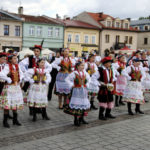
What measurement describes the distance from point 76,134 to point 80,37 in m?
38.0

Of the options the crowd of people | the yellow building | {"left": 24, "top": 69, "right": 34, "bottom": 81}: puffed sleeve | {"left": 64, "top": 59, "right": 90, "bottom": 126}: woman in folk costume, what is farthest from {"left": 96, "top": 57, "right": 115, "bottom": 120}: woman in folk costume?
the yellow building

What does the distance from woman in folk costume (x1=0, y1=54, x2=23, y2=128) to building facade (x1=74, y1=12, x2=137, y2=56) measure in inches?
1524

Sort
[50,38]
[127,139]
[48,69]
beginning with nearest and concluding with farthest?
1. [127,139]
2. [48,69]
3. [50,38]

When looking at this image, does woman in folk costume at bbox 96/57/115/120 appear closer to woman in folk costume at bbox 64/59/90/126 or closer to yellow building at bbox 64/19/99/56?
woman in folk costume at bbox 64/59/90/126

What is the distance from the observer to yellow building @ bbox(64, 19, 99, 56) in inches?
1647

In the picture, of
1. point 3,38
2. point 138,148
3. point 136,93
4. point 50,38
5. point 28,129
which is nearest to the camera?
point 138,148

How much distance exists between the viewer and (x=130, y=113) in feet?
27.2

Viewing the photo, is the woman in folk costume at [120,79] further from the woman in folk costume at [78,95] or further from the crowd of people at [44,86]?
the woman in folk costume at [78,95]

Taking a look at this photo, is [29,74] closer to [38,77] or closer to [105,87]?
[38,77]

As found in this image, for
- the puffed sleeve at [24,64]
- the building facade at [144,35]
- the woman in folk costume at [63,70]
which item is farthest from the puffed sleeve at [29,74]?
the building facade at [144,35]

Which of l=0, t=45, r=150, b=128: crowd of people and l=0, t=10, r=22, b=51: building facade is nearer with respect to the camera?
l=0, t=45, r=150, b=128: crowd of people

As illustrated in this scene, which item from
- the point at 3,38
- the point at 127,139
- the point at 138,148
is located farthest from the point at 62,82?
the point at 3,38

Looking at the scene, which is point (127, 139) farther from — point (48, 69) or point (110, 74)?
point (48, 69)

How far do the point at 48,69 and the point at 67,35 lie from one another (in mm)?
35110
